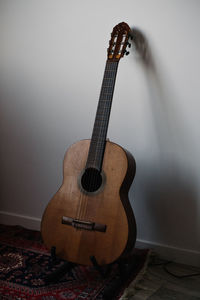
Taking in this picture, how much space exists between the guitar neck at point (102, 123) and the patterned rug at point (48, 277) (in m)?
0.52

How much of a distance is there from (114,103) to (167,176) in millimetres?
522

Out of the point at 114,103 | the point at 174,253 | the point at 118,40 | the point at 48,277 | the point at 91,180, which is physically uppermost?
the point at 118,40

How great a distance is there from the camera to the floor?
4.69 feet

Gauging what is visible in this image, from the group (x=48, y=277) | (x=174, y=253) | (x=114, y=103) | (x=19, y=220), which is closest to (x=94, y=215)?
(x=48, y=277)

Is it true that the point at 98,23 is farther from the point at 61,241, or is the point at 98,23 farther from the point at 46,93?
the point at 61,241

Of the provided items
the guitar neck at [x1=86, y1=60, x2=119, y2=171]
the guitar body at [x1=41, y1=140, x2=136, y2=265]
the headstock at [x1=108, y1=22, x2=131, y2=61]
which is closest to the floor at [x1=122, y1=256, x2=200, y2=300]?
the guitar body at [x1=41, y1=140, x2=136, y2=265]

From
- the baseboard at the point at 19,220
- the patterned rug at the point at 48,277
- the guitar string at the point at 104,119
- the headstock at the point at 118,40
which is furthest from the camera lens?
the baseboard at the point at 19,220

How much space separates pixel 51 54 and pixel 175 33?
0.78 m

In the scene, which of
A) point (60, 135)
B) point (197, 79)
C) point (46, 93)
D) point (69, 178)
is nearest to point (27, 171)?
point (60, 135)

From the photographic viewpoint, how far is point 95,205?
4.85 feet

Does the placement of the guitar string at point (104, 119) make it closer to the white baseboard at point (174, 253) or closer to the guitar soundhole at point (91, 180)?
the guitar soundhole at point (91, 180)

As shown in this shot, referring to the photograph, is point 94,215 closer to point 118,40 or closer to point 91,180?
point 91,180

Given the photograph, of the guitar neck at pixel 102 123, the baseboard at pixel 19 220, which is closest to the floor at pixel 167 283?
the guitar neck at pixel 102 123

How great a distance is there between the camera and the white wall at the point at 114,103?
1.75 meters
